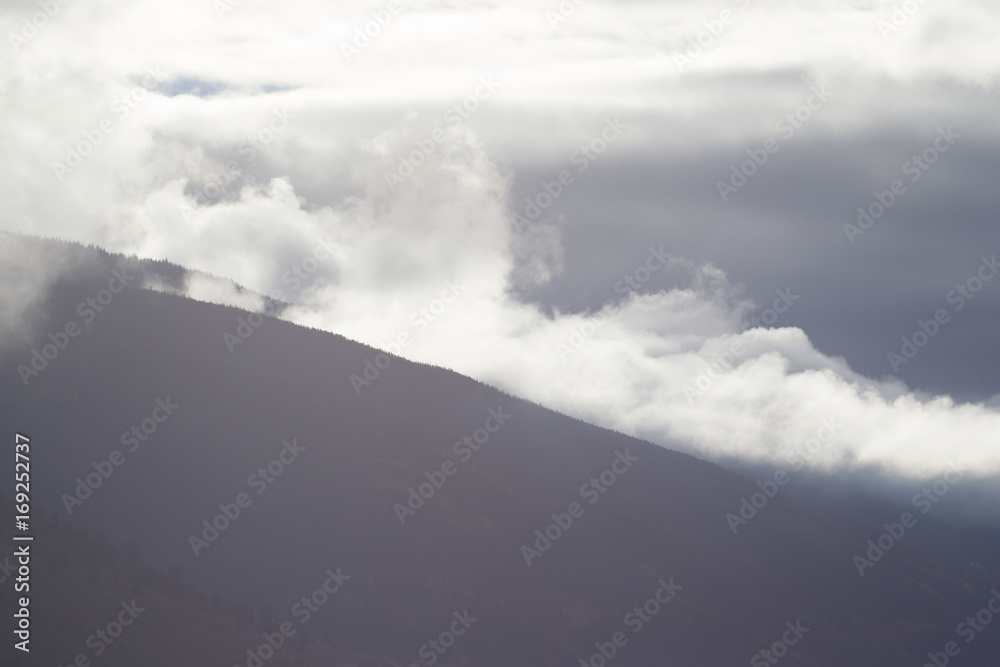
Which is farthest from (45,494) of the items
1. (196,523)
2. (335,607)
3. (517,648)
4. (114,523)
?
(517,648)

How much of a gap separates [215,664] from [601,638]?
99492 mm

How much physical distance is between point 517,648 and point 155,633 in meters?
82.7

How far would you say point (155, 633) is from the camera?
117375 mm

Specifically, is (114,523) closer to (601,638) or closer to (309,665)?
(309,665)

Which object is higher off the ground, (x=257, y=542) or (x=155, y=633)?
(x=155, y=633)

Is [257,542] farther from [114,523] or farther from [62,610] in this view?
[62,610]

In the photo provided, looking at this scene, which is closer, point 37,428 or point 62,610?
point 62,610

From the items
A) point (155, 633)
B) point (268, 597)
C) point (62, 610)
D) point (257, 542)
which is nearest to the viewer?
point (62, 610)

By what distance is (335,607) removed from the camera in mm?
177250

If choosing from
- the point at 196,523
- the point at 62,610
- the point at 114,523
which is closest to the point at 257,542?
the point at 196,523

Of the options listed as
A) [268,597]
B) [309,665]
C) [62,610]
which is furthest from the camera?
[268,597]

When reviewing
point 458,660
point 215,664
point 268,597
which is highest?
point 215,664

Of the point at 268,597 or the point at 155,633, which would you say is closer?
the point at 155,633

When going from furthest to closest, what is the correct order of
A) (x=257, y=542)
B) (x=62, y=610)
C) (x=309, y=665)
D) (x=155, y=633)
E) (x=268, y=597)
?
(x=257, y=542), (x=268, y=597), (x=309, y=665), (x=155, y=633), (x=62, y=610)
